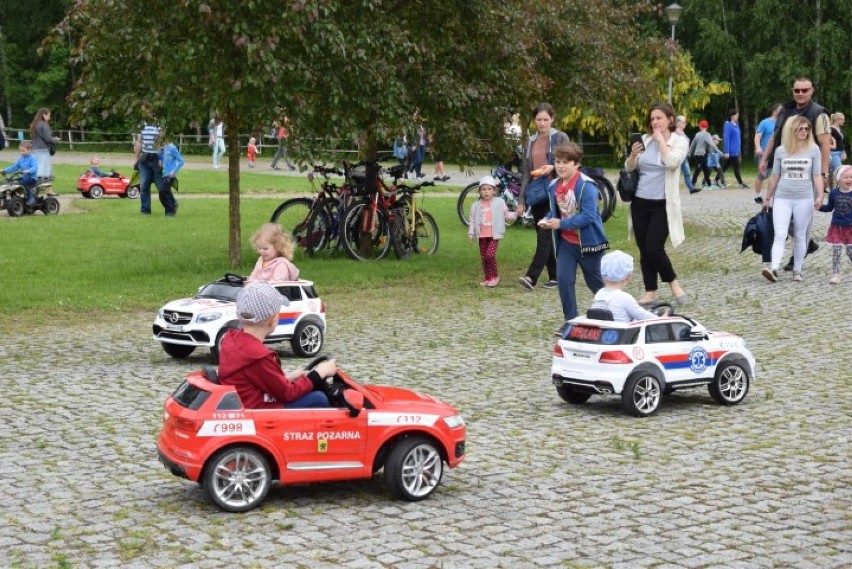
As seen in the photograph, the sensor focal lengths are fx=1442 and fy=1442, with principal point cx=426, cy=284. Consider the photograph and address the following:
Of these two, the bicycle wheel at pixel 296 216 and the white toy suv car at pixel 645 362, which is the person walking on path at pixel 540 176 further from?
the white toy suv car at pixel 645 362

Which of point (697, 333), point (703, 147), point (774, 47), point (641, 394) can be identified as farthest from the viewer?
point (774, 47)

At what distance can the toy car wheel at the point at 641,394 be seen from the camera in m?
10.0

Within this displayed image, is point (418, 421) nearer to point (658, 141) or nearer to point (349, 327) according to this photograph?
point (349, 327)

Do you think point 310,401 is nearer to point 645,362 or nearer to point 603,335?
point 603,335

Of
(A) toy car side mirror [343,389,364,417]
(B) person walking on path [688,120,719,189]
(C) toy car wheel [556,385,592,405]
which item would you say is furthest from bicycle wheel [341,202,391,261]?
(B) person walking on path [688,120,719,189]

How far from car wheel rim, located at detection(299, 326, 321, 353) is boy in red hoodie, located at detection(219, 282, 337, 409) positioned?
4870 millimetres

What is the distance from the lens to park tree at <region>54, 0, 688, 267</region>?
55.9 ft

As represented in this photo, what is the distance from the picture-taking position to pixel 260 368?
7.66 m

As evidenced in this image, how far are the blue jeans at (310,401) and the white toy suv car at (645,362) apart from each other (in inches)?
114

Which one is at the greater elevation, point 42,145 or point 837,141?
point 837,141

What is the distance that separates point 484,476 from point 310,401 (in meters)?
1.23

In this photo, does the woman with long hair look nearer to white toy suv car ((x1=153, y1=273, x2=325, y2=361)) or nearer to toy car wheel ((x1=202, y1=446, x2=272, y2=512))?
white toy suv car ((x1=153, y1=273, x2=325, y2=361))

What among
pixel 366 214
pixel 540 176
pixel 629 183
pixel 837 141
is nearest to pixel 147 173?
pixel 366 214

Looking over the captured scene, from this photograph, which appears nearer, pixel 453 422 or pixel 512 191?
pixel 453 422
